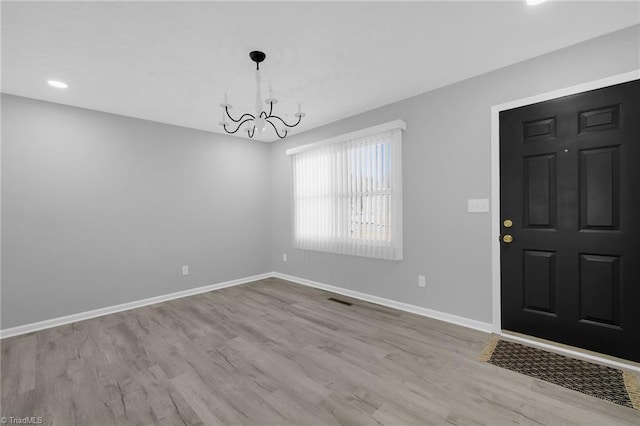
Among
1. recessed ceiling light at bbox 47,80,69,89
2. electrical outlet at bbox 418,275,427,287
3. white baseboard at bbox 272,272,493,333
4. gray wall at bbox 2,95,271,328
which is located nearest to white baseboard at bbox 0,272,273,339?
gray wall at bbox 2,95,271,328

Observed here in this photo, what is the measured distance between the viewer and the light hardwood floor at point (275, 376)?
1.72 metres

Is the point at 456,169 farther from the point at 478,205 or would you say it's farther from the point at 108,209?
the point at 108,209

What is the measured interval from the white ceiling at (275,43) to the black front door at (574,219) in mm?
670

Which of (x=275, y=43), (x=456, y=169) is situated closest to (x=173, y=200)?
(x=275, y=43)

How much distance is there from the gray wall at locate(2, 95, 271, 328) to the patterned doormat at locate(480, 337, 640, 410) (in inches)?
158

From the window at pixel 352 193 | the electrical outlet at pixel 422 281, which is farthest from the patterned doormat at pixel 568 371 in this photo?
the window at pixel 352 193

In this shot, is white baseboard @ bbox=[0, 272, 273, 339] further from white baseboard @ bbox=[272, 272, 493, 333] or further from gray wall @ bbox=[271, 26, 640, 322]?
gray wall @ bbox=[271, 26, 640, 322]

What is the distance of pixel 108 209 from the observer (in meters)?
3.62

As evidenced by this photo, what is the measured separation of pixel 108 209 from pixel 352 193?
3.35 metres

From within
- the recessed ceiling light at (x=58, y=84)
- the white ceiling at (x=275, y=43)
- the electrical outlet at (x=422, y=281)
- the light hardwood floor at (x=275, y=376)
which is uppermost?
the white ceiling at (x=275, y=43)

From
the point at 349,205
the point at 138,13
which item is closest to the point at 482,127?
the point at 349,205

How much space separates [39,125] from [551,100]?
215 inches

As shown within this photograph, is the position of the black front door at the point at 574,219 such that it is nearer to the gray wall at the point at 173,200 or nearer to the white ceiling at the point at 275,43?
the gray wall at the point at 173,200

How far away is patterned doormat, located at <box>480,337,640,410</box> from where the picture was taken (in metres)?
1.84
